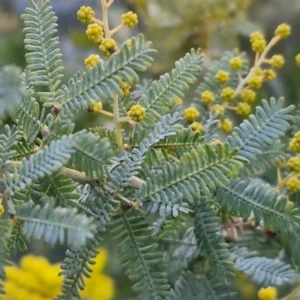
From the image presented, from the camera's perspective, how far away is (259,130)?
0.44 metres

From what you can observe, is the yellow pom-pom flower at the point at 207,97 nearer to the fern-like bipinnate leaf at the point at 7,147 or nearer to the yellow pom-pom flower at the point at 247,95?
the yellow pom-pom flower at the point at 247,95

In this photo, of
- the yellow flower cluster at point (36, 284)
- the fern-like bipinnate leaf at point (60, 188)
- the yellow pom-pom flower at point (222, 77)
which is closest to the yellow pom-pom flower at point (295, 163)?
the yellow pom-pom flower at point (222, 77)

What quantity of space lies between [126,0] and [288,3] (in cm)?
29

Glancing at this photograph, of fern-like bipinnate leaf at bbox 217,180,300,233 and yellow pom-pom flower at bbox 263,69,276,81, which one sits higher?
yellow pom-pom flower at bbox 263,69,276,81

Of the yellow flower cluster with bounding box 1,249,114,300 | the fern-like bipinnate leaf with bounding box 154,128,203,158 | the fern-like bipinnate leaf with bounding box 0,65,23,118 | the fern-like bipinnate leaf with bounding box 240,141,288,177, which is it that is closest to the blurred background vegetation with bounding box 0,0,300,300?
the yellow flower cluster with bounding box 1,249,114,300

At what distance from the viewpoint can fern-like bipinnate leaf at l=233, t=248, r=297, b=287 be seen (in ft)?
1.49

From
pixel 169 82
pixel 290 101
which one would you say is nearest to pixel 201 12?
pixel 290 101

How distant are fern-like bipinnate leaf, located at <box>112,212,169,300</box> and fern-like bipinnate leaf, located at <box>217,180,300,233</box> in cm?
8

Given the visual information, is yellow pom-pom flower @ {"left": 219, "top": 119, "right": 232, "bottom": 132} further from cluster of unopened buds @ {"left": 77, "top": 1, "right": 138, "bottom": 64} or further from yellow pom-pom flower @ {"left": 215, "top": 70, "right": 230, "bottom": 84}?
cluster of unopened buds @ {"left": 77, "top": 1, "right": 138, "bottom": 64}

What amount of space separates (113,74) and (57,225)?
102 millimetres

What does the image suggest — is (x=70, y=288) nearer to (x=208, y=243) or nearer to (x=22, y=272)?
(x=208, y=243)

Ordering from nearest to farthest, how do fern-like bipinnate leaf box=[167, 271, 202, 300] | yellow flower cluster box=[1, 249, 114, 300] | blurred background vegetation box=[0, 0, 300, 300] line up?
fern-like bipinnate leaf box=[167, 271, 202, 300] < yellow flower cluster box=[1, 249, 114, 300] < blurred background vegetation box=[0, 0, 300, 300]

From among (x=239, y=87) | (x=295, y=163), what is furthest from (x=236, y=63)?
(x=295, y=163)

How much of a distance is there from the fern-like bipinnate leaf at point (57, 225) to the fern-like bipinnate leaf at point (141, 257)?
8cm
